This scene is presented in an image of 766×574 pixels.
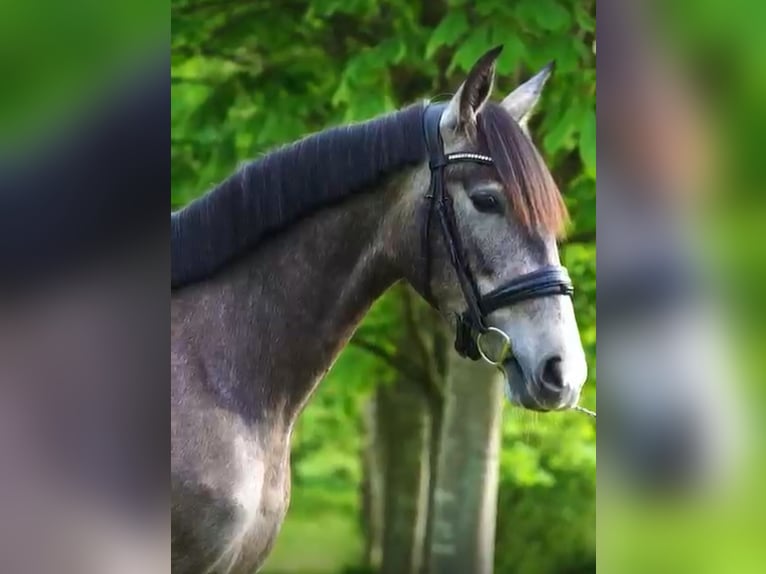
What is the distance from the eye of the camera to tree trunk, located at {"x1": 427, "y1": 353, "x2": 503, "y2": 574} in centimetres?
226

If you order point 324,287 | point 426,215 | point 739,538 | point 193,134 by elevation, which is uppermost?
point 193,134

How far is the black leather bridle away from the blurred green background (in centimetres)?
22

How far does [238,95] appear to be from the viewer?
2.31m

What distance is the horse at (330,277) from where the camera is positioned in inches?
78.2

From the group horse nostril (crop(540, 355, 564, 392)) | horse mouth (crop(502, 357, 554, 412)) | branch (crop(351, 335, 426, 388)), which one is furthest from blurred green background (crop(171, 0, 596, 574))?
horse nostril (crop(540, 355, 564, 392))

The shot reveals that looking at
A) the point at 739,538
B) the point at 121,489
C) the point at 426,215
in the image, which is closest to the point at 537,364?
the point at 426,215

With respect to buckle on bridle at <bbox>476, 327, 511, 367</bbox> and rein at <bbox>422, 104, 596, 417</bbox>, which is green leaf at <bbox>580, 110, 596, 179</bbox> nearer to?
rein at <bbox>422, 104, 596, 417</bbox>

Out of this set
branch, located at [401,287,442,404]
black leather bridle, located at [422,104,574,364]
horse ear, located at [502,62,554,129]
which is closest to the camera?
black leather bridle, located at [422,104,574,364]

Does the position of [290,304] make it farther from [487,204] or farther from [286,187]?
[487,204]

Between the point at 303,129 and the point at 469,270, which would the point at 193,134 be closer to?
the point at 303,129

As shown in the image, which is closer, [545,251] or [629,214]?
[545,251]

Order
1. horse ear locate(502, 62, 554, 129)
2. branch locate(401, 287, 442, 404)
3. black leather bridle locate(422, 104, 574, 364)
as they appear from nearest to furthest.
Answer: black leather bridle locate(422, 104, 574, 364), horse ear locate(502, 62, 554, 129), branch locate(401, 287, 442, 404)

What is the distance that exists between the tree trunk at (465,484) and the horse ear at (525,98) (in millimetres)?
630

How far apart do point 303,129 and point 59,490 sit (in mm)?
1040
